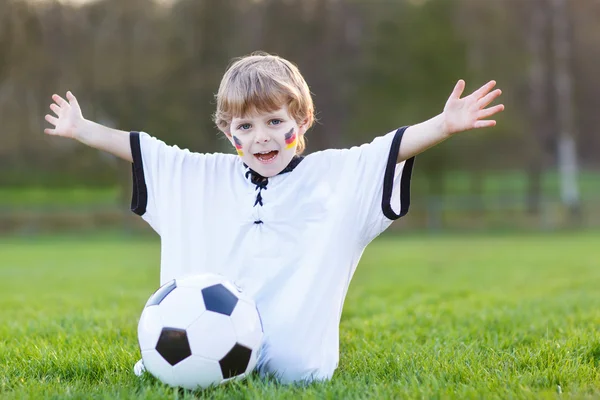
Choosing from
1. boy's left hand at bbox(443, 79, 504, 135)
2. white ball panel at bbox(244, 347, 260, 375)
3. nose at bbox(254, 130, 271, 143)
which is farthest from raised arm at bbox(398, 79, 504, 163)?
white ball panel at bbox(244, 347, 260, 375)

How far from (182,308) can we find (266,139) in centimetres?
86

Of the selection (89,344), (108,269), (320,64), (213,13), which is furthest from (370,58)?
(89,344)

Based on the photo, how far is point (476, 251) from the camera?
1441cm

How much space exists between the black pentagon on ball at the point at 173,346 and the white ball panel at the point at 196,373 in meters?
0.03

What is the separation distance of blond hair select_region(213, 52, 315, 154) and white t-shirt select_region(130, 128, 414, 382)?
0.25 m

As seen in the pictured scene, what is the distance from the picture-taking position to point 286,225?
3066 millimetres

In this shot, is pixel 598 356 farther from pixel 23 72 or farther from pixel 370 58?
pixel 23 72

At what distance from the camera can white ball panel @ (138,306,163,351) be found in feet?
8.84

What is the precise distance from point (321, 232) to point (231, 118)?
0.69 m

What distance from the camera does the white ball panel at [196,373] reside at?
263 centimetres

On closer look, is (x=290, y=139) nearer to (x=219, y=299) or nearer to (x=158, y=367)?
(x=219, y=299)

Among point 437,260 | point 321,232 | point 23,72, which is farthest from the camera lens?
point 23,72

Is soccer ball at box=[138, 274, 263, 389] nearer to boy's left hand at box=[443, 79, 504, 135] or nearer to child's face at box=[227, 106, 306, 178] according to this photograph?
child's face at box=[227, 106, 306, 178]

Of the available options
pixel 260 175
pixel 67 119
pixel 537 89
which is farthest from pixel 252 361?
pixel 537 89
